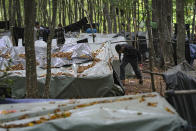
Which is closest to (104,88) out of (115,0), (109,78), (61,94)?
(109,78)

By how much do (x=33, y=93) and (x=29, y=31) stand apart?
49.7 inches

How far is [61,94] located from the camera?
866 cm

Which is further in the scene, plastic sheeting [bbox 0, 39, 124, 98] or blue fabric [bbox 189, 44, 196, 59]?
blue fabric [bbox 189, 44, 196, 59]

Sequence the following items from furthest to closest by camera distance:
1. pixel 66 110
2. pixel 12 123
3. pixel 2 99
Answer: pixel 2 99 < pixel 66 110 < pixel 12 123

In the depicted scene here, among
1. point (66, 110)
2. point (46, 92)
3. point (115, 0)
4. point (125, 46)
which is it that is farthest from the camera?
point (115, 0)

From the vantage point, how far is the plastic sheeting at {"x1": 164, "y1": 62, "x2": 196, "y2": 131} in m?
4.47

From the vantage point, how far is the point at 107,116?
3189 mm

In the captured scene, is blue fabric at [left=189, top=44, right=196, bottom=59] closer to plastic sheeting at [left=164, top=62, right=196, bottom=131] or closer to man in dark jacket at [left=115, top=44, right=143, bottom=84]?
man in dark jacket at [left=115, top=44, right=143, bottom=84]

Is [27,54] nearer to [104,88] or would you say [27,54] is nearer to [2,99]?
[2,99]

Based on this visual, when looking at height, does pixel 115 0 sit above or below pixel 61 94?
above

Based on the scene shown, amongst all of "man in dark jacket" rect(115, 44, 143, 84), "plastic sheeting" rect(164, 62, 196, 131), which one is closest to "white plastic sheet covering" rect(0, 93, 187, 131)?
"plastic sheeting" rect(164, 62, 196, 131)

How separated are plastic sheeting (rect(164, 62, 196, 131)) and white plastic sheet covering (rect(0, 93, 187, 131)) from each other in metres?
0.66

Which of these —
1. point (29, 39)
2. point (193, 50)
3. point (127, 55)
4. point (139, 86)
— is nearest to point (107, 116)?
point (29, 39)

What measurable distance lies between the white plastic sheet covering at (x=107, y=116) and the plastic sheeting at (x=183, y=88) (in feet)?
2.16
